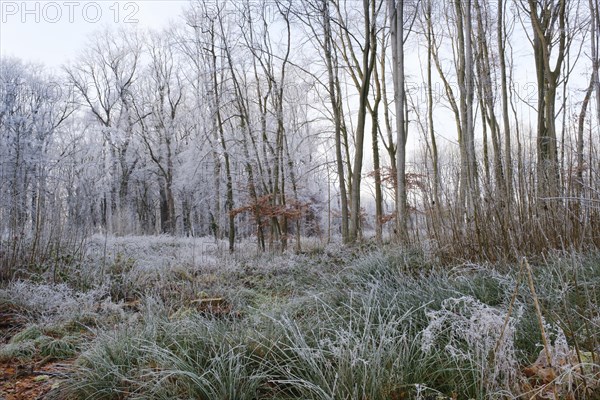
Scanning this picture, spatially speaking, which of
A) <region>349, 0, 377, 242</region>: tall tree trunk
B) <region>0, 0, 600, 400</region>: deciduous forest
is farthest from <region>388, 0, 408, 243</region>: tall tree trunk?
<region>349, 0, 377, 242</region>: tall tree trunk

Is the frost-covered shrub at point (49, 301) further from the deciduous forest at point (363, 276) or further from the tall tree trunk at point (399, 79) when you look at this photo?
the tall tree trunk at point (399, 79)

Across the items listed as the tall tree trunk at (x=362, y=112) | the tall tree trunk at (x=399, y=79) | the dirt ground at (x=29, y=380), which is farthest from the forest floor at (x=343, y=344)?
the tall tree trunk at (x=362, y=112)

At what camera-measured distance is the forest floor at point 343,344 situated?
5.09ft

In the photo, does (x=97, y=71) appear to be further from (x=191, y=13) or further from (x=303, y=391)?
(x=303, y=391)

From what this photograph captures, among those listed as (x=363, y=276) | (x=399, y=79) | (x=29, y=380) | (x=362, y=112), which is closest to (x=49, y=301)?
(x=29, y=380)

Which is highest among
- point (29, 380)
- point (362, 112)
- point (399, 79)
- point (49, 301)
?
point (362, 112)

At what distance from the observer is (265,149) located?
45.6 ft

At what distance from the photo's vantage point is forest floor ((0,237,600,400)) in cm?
155

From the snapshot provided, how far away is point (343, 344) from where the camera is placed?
218 centimetres

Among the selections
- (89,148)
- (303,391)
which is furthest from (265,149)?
(89,148)

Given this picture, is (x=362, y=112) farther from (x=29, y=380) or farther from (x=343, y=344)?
(x=29, y=380)

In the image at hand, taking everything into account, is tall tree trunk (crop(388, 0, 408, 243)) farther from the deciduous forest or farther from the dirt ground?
the dirt ground

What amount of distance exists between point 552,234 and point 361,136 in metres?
5.94

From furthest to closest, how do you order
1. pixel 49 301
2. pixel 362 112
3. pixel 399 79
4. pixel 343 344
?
pixel 362 112 < pixel 399 79 < pixel 49 301 < pixel 343 344
